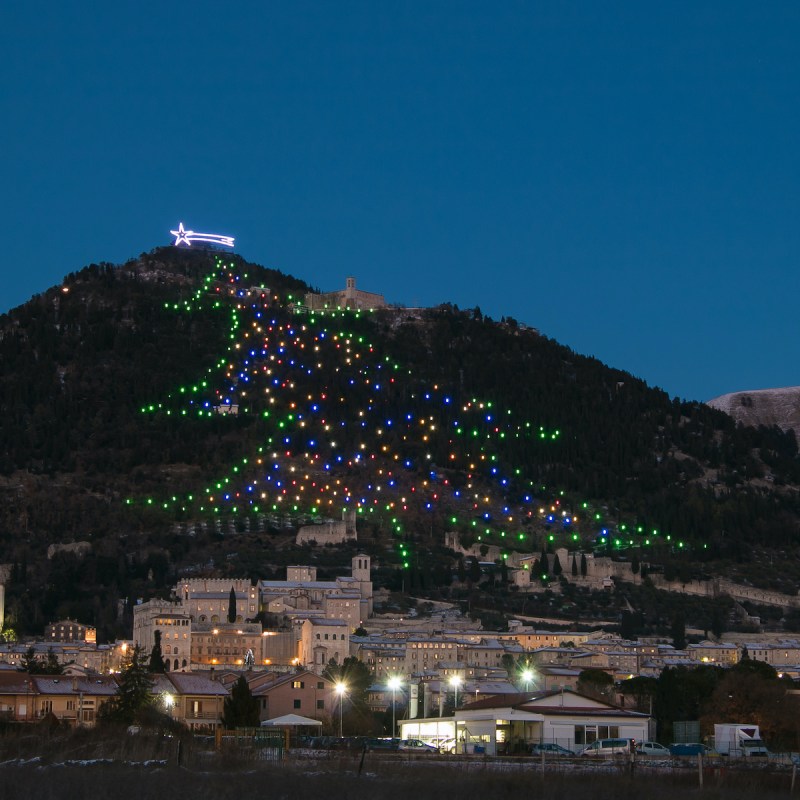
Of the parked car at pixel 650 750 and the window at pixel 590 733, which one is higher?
the window at pixel 590 733

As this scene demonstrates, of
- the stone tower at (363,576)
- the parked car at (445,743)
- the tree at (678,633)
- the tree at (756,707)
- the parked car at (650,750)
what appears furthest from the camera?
the stone tower at (363,576)

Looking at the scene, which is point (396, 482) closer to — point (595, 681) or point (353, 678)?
point (353, 678)

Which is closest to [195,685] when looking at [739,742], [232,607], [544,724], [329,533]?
[544,724]

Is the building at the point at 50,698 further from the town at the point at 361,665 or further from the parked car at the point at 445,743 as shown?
the parked car at the point at 445,743

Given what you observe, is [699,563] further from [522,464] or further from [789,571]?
[522,464]

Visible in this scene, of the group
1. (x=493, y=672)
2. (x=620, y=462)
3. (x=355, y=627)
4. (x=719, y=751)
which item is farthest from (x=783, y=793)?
(x=620, y=462)

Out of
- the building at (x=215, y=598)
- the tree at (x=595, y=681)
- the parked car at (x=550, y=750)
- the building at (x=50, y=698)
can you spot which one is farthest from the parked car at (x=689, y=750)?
the building at (x=215, y=598)

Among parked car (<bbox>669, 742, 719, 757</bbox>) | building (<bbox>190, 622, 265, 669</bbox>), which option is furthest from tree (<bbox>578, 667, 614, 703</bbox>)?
building (<bbox>190, 622, 265, 669</bbox>)
